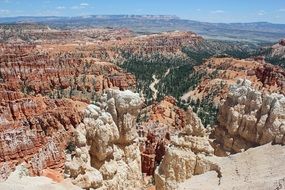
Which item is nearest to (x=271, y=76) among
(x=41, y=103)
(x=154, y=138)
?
(x=41, y=103)

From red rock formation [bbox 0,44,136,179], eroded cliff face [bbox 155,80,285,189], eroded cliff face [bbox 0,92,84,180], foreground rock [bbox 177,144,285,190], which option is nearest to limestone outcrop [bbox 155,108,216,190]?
eroded cliff face [bbox 155,80,285,189]

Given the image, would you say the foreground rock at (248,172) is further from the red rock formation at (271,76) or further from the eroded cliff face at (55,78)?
the red rock formation at (271,76)

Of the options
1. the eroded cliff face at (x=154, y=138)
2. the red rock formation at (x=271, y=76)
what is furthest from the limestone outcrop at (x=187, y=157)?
the red rock formation at (x=271, y=76)

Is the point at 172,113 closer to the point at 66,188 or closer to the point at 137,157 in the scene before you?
the point at 137,157

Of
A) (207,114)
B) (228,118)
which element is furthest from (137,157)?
(207,114)

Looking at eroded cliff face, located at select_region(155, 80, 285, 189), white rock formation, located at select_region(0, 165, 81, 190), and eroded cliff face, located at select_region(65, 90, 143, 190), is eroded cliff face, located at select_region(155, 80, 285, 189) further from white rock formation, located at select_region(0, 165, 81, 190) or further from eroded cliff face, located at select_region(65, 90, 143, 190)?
white rock formation, located at select_region(0, 165, 81, 190)

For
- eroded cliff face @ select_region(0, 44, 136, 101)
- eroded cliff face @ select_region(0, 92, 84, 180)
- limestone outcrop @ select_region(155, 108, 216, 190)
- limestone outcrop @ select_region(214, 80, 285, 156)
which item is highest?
limestone outcrop @ select_region(214, 80, 285, 156)
